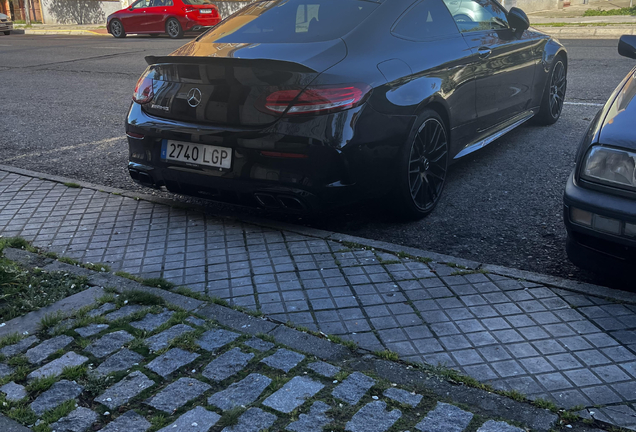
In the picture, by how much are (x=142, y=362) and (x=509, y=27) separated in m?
4.56

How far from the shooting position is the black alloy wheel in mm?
4223

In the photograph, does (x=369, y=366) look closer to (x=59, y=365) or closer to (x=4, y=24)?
(x=59, y=365)

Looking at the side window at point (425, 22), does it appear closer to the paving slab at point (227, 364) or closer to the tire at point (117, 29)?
the paving slab at point (227, 364)

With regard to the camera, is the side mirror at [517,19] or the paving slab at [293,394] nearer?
the paving slab at [293,394]

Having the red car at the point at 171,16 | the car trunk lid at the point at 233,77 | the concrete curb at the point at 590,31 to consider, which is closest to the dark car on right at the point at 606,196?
the car trunk lid at the point at 233,77

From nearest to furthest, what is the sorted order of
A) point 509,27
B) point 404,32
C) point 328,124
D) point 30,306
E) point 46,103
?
point 30,306 → point 328,124 → point 404,32 → point 509,27 → point 46,103

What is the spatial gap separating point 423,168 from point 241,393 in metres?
2.38

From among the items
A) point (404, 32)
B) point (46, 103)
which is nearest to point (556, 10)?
point (46, 103)

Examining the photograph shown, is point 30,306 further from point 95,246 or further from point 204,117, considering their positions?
point 204,117

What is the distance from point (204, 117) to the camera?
158 inches

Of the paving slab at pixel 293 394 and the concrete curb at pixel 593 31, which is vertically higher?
the concrete curb at pixel 593 31

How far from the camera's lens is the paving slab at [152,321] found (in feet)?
10.0

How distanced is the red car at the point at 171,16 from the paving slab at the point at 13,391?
783 inches

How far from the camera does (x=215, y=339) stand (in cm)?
295
